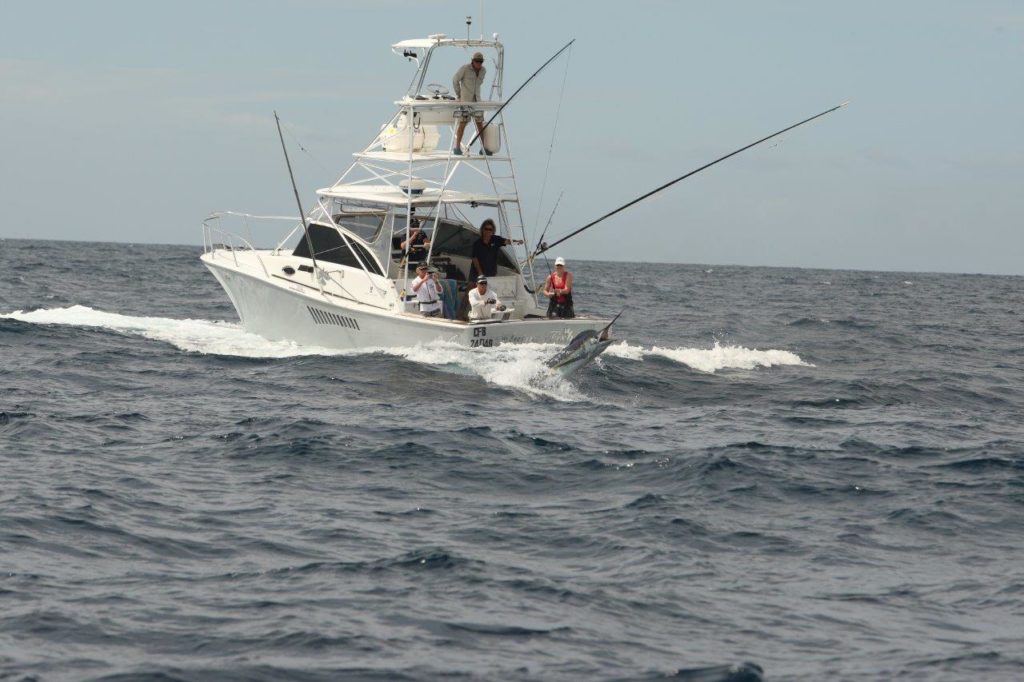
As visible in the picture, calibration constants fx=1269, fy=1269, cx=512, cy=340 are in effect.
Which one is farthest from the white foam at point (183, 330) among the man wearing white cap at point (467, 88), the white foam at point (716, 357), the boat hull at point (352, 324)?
the white foam at point (716, 357)

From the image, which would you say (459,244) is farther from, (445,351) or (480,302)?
(445,351)

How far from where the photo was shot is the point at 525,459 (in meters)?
12.7

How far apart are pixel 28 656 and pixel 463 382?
10.2m

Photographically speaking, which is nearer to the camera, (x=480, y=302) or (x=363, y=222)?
(x=480, y=302)

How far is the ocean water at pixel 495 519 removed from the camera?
7.69m

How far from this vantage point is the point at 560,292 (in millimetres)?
19141

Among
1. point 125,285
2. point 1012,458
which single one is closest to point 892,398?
point 1012,458

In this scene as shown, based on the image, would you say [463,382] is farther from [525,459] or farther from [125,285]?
[125,285]

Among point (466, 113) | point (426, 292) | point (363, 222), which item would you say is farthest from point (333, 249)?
point (466, 113)

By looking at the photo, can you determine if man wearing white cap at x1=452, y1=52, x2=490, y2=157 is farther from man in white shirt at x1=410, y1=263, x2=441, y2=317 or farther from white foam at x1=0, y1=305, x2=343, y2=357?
white foam at x1=0, y1=305, x2=343, y2=357

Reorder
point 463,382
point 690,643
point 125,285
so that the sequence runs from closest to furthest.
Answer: point 690,643 < point 463,382 < point 125,285

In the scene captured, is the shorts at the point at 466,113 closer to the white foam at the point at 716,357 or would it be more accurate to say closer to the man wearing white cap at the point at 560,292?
the man wearing white cap at the point at 560,292

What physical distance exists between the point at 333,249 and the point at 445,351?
3.38 metres

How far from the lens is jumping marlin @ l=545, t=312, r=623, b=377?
17.2 m
